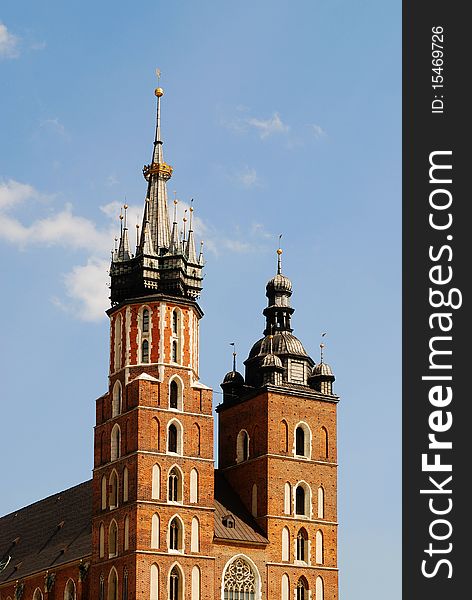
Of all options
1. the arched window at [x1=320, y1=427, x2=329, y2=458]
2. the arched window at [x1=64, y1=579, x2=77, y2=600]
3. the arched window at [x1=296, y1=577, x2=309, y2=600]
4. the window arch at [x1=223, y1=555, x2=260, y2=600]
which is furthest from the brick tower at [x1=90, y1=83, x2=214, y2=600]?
the arched window at [x1=320, y1=427, x2=329, y2=458]

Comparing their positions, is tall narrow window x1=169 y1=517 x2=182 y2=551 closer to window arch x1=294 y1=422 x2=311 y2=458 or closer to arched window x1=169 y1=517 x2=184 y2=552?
arched window x1=169 y1=517 x2=184 y2=552

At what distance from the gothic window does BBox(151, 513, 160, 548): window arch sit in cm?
478

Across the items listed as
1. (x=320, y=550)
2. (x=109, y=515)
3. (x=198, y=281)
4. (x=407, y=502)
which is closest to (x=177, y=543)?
(x=109, y=515)

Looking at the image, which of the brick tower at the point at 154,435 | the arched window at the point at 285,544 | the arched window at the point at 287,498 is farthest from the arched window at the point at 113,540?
the arched window at the point at 287,498

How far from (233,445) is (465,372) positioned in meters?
39.2

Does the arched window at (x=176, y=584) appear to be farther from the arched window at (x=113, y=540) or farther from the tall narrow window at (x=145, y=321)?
the tall narrow window at (x=145, y=321)

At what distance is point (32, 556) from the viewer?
87.5m

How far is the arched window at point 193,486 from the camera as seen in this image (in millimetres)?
71688

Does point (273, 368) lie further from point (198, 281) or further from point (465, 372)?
point (465, 372)

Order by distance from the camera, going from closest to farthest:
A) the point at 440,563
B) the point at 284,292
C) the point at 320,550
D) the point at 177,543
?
the point at 440,563 → the point at 177,543 → the point at 320,550 → the point at 284,292

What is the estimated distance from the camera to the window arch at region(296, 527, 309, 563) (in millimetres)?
74875

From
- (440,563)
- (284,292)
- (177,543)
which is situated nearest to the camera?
(440,563)

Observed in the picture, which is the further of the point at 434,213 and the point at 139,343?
the point at 139,343

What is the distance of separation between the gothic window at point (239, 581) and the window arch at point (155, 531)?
478 centimetres
